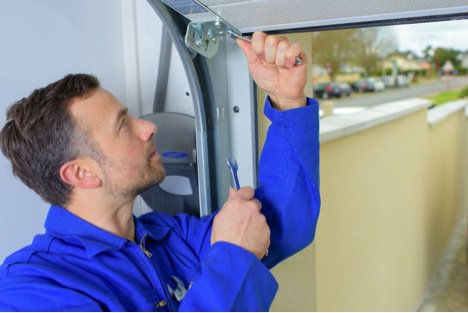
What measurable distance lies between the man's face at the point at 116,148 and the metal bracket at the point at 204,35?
0.63ft

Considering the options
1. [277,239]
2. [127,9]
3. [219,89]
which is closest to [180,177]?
[219,89]

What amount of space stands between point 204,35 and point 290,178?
1.07ft

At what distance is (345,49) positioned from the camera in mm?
4508

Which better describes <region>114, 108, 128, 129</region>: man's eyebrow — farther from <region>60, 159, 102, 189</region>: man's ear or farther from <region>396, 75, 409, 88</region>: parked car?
<region>396, 75, 409, 88</region>: parked car

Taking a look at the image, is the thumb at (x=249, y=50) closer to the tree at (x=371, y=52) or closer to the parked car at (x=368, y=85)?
the tree at (x=371, y=52)

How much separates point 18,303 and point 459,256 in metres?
4.85

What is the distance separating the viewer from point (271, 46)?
30.8 inches

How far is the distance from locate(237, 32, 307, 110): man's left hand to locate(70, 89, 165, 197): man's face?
0.25 meters

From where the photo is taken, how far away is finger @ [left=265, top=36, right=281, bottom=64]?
779 millimetres

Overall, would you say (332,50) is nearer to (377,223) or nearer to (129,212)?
(377,223)

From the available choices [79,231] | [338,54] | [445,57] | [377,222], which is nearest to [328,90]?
[338,54]

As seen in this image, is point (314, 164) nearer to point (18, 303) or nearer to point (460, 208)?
point (18, 303)

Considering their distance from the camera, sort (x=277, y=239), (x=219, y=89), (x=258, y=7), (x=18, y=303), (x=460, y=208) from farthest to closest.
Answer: (x=460, y=208) → (x=219, y=89) → (x=277, y=239) → (x=258, y=7) → (x=18, y=303)

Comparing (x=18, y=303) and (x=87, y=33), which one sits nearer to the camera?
(x=18, y=303)
